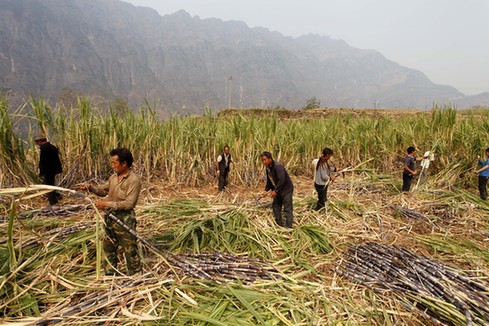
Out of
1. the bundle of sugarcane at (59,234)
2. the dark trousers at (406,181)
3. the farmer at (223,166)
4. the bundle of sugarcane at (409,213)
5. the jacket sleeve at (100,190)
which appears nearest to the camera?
the jacket sleeve at (100,190)

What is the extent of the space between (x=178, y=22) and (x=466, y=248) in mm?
190505

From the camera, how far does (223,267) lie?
250cm

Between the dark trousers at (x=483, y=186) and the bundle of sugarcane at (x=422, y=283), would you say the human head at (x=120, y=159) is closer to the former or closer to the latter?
the bundle of sugarcane at (x=422, y=283)

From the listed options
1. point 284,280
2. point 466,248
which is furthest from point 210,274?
point 466,248

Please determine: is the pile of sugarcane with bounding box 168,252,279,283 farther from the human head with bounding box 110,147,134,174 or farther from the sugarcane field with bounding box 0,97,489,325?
the human head with bounding box 110,147,134,174

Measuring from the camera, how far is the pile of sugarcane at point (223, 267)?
95.4 inches

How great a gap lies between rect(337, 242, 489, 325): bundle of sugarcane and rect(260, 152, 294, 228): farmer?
0.93 m

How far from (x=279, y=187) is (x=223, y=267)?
1.36 m

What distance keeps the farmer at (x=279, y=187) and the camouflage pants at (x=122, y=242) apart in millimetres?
1709

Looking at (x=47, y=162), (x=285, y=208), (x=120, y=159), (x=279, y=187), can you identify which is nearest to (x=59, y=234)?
(x=120, y=159)

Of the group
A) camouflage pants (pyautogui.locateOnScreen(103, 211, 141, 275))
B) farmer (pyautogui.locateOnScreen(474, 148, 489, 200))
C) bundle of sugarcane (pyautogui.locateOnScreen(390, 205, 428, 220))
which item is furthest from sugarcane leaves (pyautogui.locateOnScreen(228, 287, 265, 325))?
farmer (pyautogui.locateOnScreen(474, 148, 489, 200))

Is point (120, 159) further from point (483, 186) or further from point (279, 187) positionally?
point (483, 186)

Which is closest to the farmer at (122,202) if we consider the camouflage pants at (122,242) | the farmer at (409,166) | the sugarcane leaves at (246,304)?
the camouflage pants at (122,242)

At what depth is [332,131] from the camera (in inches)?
300
